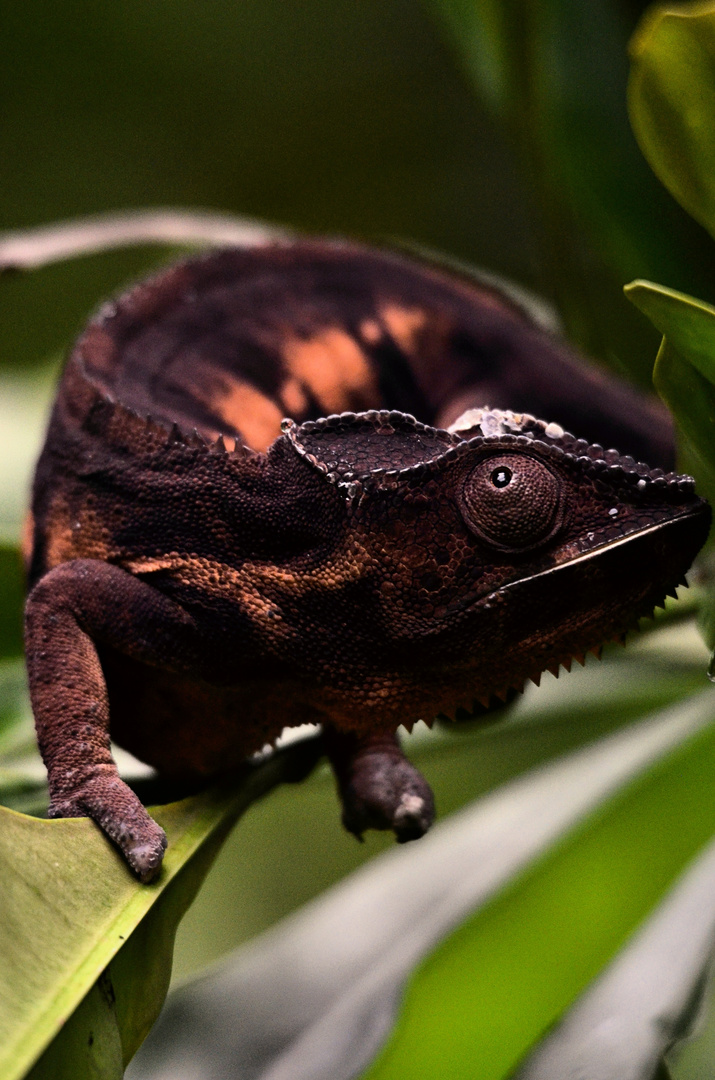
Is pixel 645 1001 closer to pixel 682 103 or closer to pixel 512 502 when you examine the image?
pixel 512 502

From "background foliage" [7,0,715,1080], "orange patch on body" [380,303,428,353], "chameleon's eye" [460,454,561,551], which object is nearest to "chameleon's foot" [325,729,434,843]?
"background foliage" [7,0,715,1080]

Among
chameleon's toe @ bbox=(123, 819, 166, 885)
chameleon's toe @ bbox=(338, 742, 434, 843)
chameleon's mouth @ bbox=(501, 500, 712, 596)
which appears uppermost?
chameleon's mouth @ bbox=(501, 500, 712, 596)

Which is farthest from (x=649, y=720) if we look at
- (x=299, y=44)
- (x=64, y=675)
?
(x=299, y=44)

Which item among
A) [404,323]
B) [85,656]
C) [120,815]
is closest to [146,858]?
[120,815]

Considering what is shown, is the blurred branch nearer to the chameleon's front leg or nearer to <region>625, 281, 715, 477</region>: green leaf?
the chameleon's front leg

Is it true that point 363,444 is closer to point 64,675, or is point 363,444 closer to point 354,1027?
point 64,675

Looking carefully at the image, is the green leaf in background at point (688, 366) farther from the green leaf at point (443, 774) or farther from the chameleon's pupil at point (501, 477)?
the green leaf at point (443, 774)

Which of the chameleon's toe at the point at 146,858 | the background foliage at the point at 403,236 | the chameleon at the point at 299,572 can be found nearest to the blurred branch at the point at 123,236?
the background foliage at the point at 403,236
